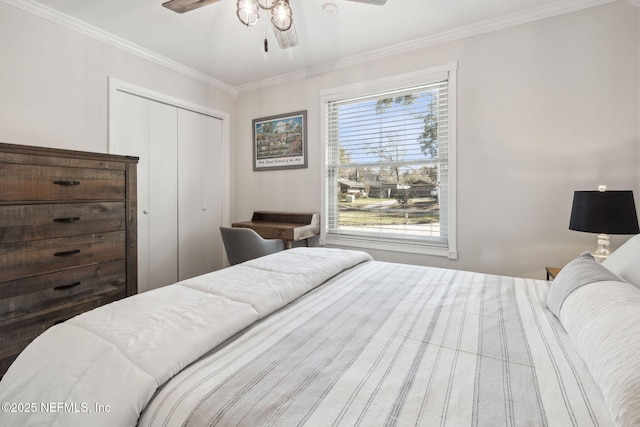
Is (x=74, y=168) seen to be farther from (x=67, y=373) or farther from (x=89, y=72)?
(x=67, y=373)

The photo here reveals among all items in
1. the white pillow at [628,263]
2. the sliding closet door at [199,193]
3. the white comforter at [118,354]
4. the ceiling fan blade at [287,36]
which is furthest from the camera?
the sliding closet door at [199,193]

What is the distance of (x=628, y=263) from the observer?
47.3 inches

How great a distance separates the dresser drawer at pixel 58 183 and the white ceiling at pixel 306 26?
1325 millimetres

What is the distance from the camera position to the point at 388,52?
9.36ft

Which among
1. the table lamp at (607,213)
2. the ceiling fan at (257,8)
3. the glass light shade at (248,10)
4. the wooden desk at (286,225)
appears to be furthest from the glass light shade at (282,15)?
the table lamp at (607,213)

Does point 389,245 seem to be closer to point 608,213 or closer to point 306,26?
point 608,213

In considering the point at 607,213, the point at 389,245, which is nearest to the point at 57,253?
the point at 389,245

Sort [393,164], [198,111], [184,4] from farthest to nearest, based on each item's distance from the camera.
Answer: [198,111], [393,164], [184,4]

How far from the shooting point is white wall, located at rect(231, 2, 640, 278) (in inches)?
81.5

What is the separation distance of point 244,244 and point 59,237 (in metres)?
1.33

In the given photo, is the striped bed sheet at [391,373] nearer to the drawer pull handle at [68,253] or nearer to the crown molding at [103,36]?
the drawer pull handle at [68,253]

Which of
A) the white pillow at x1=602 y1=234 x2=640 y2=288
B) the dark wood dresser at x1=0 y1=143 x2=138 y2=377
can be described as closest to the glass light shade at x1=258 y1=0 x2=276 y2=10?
the dark wood dresser at x1=0 y1=143 x2=138 y2=377

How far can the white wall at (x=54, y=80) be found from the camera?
2105 mm

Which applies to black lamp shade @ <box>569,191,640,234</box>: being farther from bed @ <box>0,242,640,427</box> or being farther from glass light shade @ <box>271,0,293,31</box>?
glass light shade @ <box>271,0,293,31</box>
